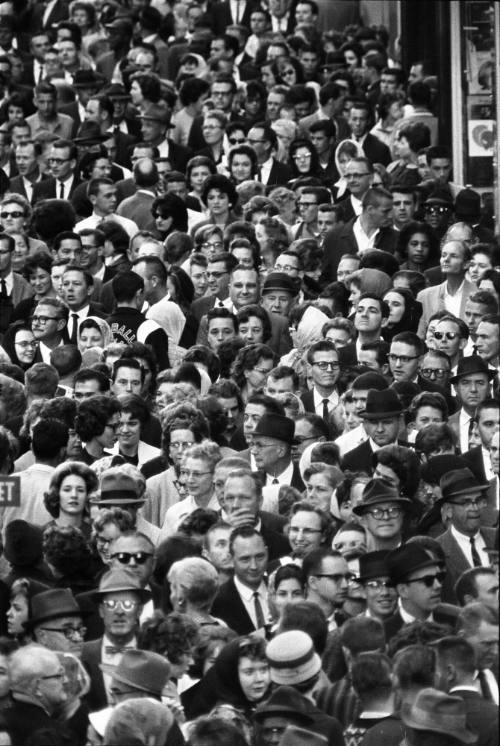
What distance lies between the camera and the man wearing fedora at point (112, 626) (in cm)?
1042

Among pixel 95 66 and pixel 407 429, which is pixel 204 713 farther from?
pixel 95 66

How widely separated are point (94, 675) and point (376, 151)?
1157 centimetres

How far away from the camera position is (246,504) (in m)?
12.1

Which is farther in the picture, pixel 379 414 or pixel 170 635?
pixel 379 414

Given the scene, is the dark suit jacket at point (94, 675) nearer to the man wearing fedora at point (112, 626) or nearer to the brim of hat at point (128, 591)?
the man wearing fedora at point (112, 626)

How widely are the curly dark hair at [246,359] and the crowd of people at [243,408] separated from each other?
0.08 feet

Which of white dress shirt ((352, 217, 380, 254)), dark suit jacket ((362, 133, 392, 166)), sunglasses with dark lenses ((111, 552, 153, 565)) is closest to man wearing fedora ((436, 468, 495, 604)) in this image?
sunglasses with dark lenses ((111, 552, 153, 565))

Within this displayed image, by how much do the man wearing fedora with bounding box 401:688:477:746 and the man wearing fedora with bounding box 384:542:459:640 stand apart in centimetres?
164

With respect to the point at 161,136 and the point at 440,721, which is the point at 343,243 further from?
the point at 440,721

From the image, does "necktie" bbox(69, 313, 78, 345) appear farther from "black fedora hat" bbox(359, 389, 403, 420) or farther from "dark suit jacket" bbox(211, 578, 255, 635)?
"dark suit jacket" bbox(211, 578, 255, 635)

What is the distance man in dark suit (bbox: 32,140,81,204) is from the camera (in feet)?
66.3

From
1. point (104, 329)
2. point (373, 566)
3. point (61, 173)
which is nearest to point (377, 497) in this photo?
point (373, 566)

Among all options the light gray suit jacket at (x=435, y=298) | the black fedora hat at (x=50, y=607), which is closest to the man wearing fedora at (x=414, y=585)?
the black fedora hat at (x=50, y=607)

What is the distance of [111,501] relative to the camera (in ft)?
39.8
